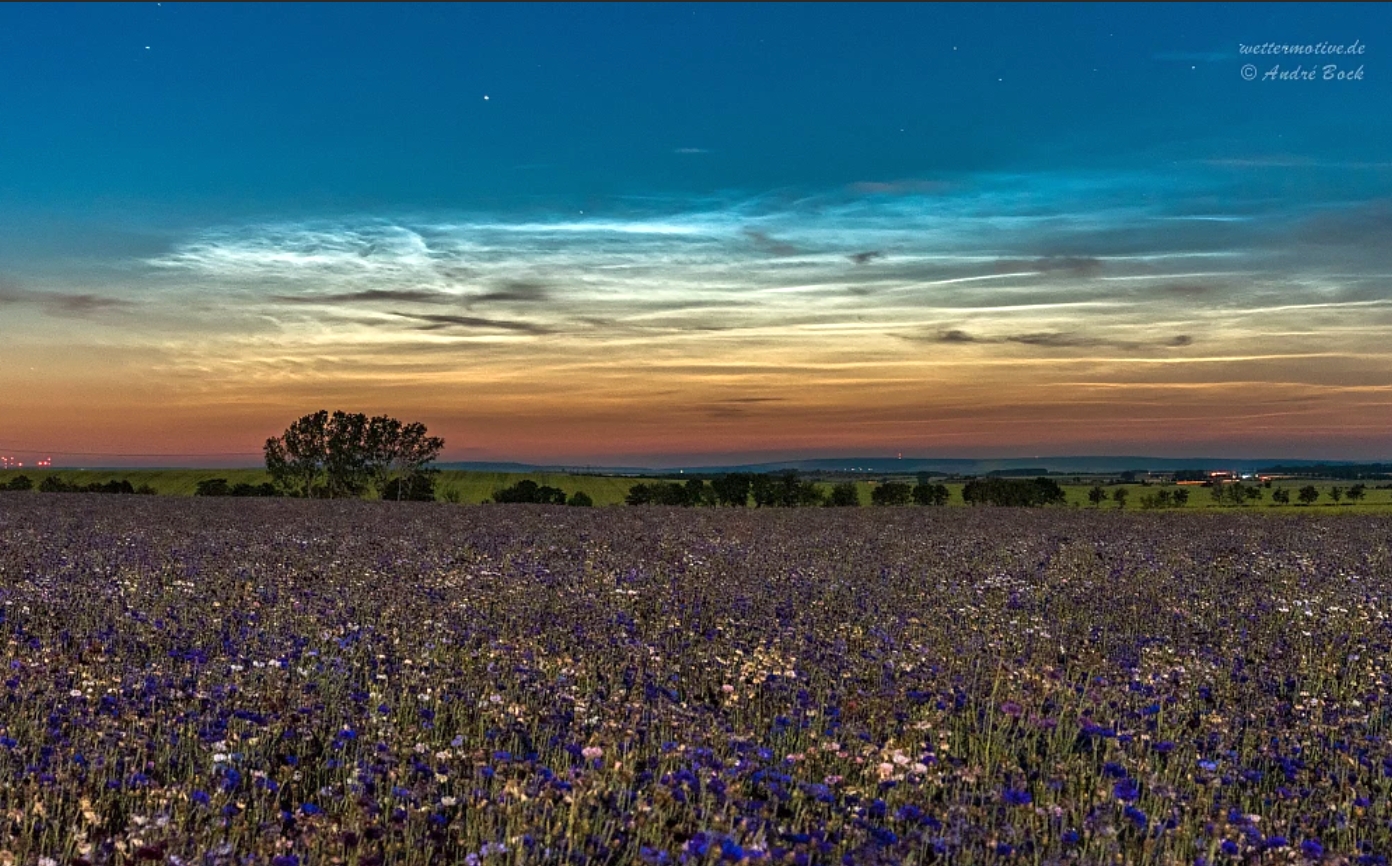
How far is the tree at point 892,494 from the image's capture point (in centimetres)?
4894

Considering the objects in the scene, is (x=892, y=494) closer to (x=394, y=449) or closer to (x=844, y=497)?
(x=844, y=497)

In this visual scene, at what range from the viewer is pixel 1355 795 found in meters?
5.35

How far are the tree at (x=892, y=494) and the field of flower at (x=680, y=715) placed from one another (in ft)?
117

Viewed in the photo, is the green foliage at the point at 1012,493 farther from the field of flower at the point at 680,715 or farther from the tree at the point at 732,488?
the field of flower at the point at 680,715

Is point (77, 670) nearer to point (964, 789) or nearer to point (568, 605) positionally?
point (568, 605)

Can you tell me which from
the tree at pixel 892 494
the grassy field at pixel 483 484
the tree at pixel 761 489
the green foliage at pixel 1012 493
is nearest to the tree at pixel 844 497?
the tree at pixel 892 494

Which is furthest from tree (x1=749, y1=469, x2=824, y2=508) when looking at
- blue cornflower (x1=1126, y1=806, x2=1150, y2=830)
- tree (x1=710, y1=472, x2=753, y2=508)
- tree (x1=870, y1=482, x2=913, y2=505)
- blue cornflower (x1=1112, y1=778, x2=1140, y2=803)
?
blue cornflower (x1=1126, y1=806, x2=1150, y2=830)

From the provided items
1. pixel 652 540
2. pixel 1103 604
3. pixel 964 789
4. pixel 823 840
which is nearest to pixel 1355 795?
pixel 964 789

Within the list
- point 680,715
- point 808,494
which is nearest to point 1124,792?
point 680,715

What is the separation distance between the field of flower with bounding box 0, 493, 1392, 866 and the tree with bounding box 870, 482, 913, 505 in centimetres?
3574

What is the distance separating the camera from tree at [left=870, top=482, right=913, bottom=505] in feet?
161

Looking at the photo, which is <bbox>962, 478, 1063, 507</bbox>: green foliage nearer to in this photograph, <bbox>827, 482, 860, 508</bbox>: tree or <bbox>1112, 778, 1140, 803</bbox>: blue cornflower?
<bbox>827, 482, 860, 508</bbox>: tree

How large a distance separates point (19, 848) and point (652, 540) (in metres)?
13.8

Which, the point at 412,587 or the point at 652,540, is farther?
the point at 652,540
